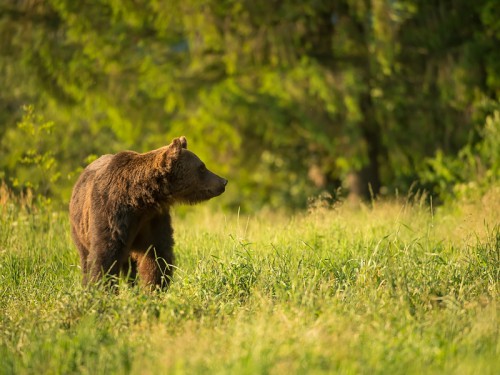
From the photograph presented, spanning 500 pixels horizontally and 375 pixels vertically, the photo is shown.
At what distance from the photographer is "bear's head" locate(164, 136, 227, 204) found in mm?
7293

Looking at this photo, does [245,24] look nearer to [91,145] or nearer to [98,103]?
[98,103]

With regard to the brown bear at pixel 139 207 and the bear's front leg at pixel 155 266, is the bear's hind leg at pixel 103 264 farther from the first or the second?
the bear's front leg at pixel 155 266

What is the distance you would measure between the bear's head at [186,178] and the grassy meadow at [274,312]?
1.85 ft

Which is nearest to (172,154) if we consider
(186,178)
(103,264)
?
(186,178)

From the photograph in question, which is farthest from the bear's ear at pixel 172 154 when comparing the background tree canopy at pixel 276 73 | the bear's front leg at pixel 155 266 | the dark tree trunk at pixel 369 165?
the dark tree trunk at pixel 369 165

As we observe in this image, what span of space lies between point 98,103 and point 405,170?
258 inches

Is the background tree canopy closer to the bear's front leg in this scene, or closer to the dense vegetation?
the dense vegetation

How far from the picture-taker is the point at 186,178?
7391mm

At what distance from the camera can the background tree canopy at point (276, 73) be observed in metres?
16.2

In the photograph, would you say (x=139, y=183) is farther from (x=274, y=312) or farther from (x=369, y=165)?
(x=369, y=165)

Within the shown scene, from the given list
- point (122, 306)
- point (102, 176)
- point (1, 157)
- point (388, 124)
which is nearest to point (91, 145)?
point (1, 157)

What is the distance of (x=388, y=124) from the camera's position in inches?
660

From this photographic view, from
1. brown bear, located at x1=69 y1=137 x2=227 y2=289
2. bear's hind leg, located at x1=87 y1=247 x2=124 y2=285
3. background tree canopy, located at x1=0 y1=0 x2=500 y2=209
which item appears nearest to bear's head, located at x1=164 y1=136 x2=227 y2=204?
brown bear, located at x1=69 y1=137 x2=227 y2=289

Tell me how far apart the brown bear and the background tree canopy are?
8764mm
